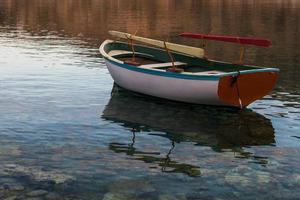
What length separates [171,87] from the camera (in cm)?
2061

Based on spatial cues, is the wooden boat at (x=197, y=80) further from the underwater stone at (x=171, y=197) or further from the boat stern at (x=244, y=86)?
the underwater stone at (x=171, y=197)

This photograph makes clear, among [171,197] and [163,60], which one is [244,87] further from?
[171,197]

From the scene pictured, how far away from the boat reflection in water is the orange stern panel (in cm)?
78

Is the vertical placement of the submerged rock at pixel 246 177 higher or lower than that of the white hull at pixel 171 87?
lower

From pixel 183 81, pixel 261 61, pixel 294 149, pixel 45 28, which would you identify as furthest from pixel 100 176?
pixel 45 28

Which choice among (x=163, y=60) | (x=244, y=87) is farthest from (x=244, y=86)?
(x=163, y=60)

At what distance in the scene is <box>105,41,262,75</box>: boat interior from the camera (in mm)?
22219

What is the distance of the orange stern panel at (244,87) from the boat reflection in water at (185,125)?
779 mm

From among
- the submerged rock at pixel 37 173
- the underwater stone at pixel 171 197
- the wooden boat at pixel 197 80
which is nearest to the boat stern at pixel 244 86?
the wooden boat at pixel 197 80

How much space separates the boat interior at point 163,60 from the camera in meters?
22.2

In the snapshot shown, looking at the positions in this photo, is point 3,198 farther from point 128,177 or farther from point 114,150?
point 114,150

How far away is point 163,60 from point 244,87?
7.90 m

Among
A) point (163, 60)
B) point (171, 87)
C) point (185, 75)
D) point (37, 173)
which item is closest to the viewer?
point (37, 173)

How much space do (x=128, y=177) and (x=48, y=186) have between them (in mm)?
Answer: 2233
